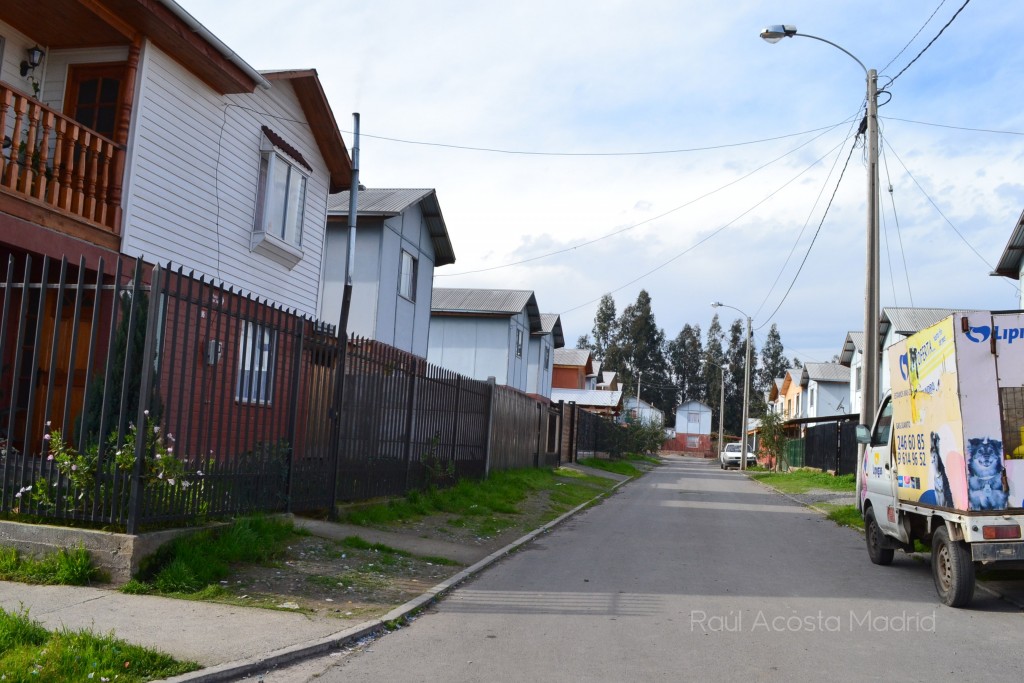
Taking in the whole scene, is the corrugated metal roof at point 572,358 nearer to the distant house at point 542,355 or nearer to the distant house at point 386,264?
the distant house at point 542,355

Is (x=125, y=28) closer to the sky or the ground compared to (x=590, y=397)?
closer to the sky

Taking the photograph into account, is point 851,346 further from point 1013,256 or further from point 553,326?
point 1013,256

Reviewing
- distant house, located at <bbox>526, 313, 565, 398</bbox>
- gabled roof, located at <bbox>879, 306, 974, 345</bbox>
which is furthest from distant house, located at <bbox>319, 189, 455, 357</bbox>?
gabled roof, located at <bbox>879, 306, 974, 345</bbox>

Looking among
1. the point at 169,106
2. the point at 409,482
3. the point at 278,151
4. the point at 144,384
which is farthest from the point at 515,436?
the point at 144,384

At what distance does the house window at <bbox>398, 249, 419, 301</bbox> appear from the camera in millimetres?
23094

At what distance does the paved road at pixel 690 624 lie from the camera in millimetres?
5809

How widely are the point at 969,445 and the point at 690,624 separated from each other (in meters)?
3.00

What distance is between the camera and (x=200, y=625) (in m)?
6.14

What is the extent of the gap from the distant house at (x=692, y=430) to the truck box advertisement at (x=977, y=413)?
3514 inches

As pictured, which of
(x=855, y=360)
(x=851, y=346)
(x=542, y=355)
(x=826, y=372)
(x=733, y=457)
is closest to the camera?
(x=542, y=355)

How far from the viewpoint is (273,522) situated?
890 cm

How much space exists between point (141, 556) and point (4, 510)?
146cm

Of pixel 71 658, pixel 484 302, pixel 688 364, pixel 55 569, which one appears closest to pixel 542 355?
pixel 484 302

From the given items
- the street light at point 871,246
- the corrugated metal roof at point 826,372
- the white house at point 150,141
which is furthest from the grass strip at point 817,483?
the corrugated metal roof at point 826,372
